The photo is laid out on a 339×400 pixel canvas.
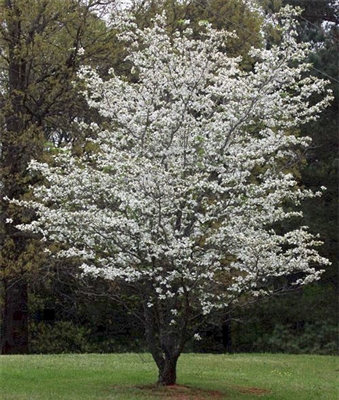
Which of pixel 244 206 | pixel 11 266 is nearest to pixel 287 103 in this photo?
pixel 244 206

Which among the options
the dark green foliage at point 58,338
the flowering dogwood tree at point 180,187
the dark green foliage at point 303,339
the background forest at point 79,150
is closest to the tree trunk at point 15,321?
the background forest at point 79,150

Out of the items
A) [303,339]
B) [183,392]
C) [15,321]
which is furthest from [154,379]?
[303,339]

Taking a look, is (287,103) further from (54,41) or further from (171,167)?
(54,41)

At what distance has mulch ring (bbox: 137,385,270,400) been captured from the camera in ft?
30.1

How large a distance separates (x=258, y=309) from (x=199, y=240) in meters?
12.7

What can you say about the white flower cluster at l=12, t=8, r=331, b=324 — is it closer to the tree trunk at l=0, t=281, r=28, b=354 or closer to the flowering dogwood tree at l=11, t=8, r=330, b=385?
the flowering dogwood tree at l=11, t=8, r=330, b=385

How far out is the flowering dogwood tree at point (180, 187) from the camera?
8.88 meters

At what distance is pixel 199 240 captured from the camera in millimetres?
9055

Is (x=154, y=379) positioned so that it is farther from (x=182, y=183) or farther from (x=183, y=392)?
(x=182, y=183)

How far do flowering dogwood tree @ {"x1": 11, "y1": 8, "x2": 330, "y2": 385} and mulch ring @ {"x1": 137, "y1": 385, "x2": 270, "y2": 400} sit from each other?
24 cm

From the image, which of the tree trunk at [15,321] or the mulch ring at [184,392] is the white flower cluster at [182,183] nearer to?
the mulch ring at [184,392]

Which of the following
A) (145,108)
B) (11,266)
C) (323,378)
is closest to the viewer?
(145,108)

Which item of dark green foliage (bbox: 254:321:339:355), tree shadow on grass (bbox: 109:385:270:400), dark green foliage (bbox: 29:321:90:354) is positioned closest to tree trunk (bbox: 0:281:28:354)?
dark green foliage (bbox: 29:321:90:354)

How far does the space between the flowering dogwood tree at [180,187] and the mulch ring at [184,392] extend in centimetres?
24
